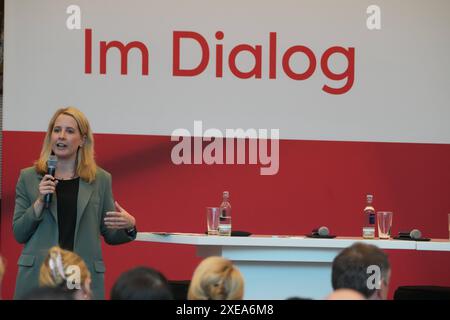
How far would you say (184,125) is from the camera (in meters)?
6.40

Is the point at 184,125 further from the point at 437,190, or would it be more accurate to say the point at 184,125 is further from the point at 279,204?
the point at 437,190

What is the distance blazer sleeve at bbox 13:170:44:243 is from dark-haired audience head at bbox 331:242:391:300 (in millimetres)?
1539

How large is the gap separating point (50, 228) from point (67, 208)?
121 mm

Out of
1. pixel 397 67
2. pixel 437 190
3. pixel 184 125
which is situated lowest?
pixel 437 190

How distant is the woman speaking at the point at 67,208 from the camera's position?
4008mm

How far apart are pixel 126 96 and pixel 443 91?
2399 millimetres

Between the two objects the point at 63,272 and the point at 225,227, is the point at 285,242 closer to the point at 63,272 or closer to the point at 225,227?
the point at 225,227

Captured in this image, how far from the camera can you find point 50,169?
4.00 m

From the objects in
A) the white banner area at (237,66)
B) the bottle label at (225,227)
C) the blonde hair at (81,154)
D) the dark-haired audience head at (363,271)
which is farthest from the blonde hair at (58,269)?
the white banner area at (237,66)

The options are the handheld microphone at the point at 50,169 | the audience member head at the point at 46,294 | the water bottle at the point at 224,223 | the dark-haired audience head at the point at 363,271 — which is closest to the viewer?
the audience member head at the point at 46,294

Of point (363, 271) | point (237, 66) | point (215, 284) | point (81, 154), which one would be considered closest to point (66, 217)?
point (81, 154)

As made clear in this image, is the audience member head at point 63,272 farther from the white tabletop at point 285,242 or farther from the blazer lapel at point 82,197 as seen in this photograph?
the white tabletop at point 285,242
